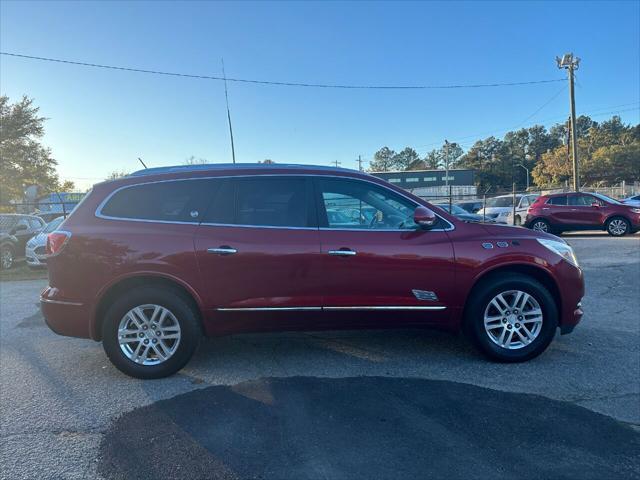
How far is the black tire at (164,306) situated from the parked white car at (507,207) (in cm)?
1628

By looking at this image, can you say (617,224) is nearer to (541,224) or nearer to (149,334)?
(541,224)

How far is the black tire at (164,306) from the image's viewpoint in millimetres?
3826

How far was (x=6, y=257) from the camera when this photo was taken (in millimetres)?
→ 11508

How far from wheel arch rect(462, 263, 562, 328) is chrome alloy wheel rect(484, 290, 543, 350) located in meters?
0.19

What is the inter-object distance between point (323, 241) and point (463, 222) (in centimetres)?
137

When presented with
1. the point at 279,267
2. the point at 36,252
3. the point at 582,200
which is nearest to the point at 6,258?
the point at 36,252

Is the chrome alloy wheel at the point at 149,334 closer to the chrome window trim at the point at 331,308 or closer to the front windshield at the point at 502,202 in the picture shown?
the chrome window trim at the point at 331,308

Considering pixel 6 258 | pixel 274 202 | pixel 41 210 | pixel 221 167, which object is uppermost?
pixel 41 210

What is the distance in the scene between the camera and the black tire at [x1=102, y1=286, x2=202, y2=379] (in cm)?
383

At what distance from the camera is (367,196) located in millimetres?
4090

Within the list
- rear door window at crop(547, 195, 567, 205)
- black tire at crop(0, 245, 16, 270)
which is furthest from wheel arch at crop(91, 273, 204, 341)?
rear door window at crop(547, 195, 567, 205)

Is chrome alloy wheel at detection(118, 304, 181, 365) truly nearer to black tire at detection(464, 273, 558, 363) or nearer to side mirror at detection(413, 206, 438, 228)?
side mirror at detection(413, 206, 438, 228)

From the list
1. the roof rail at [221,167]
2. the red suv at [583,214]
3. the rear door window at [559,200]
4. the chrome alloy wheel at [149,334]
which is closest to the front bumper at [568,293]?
the roof rail at [221,167]

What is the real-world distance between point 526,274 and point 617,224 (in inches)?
542
